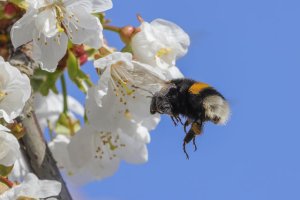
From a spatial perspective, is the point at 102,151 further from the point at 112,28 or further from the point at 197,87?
the point at 197,87

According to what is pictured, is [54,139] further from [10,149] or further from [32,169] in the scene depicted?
[10,149]

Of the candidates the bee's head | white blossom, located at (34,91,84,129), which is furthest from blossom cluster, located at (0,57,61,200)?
white blossom, located at (34,91,84,129)

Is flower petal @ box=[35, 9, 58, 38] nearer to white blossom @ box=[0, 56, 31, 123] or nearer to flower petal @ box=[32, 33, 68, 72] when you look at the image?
flower petal @ box=[32, 33, 68, 72]

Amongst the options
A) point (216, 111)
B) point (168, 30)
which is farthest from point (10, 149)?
point (168, 30)

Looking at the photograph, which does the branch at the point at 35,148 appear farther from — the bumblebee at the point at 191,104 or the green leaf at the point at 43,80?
the bumblebee at the point at 191,104

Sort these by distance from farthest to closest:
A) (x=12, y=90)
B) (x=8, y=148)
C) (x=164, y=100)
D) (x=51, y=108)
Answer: (x=51, y=108) → (x=164, y=100) → (x=12, y=90) → (x=8, y=148)

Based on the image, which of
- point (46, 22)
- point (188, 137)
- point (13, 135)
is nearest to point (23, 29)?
point (46, 22)
